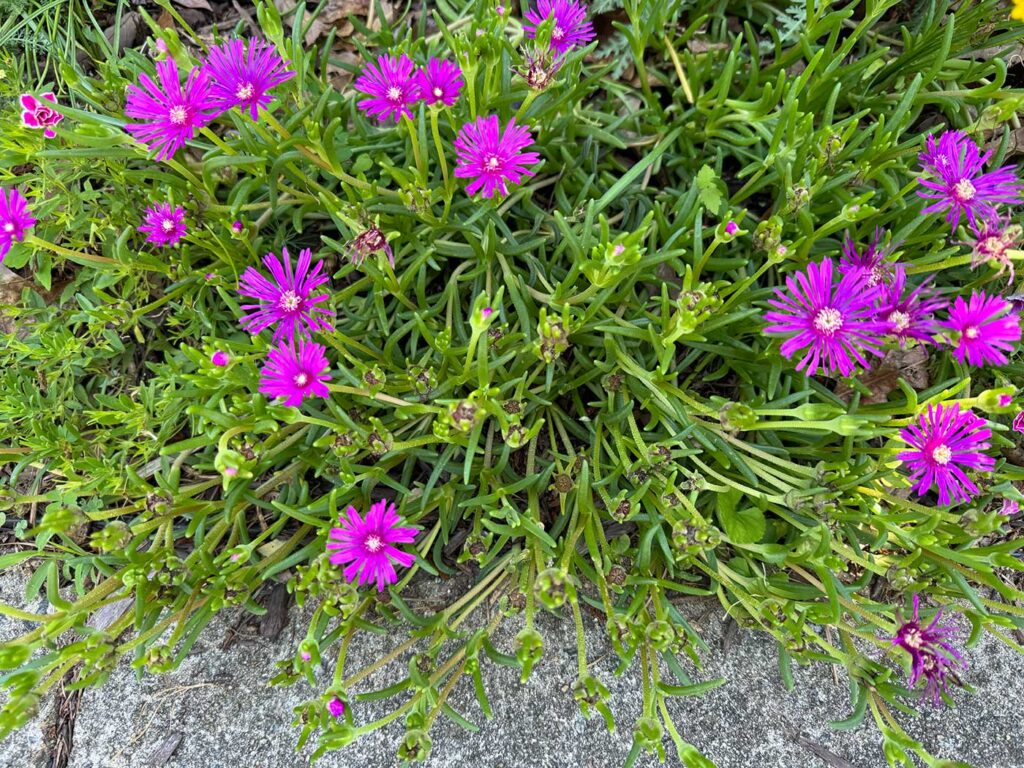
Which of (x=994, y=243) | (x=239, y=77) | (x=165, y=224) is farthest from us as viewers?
(x=165, y=224)

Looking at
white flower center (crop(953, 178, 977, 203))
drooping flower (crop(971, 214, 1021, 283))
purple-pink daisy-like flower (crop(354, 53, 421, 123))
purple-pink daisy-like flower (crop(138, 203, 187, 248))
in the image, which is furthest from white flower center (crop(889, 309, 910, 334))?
purple-pink daisy-like flower (crop(138, 203, 187, 248))

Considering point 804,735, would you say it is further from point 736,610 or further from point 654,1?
point 654,1

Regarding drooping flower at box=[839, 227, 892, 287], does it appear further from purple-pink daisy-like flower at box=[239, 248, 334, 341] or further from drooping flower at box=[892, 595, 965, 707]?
purple-pink daisy-like flower at box=[239, 248, 334, 341]

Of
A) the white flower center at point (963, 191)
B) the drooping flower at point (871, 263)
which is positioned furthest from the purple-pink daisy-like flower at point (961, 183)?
the drooping flower at point (871, 263)

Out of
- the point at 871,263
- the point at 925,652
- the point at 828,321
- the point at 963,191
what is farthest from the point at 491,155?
the point at 925,652

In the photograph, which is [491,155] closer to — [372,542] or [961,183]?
[372,542]

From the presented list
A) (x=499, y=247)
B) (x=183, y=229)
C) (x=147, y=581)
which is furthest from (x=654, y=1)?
(x=147, y=581)
